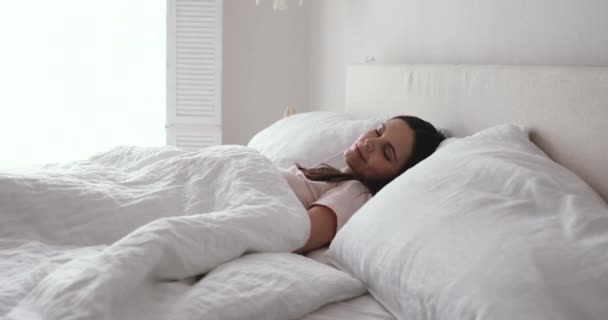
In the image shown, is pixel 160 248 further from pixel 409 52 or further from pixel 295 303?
pixel 409 52

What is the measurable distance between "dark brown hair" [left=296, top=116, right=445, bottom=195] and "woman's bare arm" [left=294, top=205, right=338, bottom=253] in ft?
0.66

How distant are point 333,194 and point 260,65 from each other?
2.52 meters

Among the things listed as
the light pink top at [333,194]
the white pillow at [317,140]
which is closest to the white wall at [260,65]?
the white pillow at [317,140]

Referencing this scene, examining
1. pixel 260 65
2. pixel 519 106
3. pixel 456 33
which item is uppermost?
pixel 456 33

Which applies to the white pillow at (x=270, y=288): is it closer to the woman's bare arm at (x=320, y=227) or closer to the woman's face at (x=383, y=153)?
the woman's bare arm at (x=320, y=227)

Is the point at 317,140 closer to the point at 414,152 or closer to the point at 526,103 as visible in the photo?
the point at 414,152

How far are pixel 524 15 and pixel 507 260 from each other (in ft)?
3.01

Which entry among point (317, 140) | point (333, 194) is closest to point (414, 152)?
point (333, 194)

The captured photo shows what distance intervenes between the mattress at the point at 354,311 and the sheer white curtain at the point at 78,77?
363 cm

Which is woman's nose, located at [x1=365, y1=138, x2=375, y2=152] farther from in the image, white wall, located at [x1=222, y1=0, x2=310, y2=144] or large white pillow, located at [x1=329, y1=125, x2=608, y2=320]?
white wall, located at [x1=222, y1=0, x2=310, y2=144]

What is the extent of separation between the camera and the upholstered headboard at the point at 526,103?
1.43 meters

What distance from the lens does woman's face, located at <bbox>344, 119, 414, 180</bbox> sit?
1952mm

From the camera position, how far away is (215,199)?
5.91ft

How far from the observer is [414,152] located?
197cm
